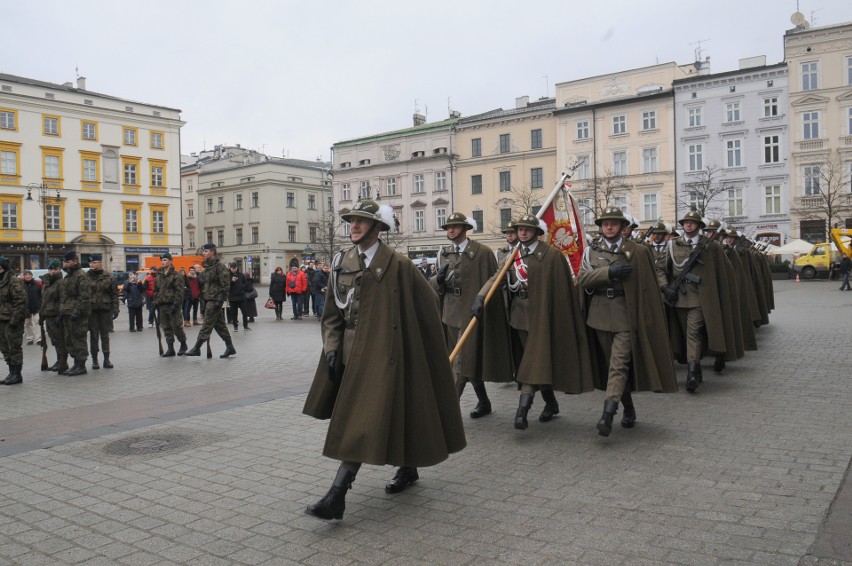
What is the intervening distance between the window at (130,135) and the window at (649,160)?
41390mm

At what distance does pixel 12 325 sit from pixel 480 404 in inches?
309

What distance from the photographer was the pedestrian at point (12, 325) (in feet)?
37.1

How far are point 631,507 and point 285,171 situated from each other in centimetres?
7482

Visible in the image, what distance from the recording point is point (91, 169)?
196ft

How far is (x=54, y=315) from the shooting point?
12422mm

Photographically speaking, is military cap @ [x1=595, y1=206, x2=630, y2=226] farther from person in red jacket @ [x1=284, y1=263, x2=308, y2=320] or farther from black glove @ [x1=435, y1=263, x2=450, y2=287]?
person in red jacket @ [x1=284, y1=263, x2=308, y2=320]

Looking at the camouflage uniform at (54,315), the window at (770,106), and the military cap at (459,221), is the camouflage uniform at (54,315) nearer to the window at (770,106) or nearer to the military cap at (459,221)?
the military cap at (459,221)

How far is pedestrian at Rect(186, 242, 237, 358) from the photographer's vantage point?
527 inches

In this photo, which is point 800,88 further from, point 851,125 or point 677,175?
point 677,175

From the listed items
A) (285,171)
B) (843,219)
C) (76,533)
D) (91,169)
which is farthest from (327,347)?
(285,171)

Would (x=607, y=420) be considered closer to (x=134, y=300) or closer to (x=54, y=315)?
(x=54, y=315)

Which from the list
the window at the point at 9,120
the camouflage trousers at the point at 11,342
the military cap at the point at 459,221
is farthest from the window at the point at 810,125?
the window at the point at 9,120

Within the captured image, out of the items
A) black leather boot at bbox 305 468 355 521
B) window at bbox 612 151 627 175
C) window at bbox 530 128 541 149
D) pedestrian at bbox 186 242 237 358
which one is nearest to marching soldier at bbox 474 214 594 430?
black leather boot at bbox 305 468 355 521

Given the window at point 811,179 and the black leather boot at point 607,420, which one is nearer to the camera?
the black leather boot at point 607,420
